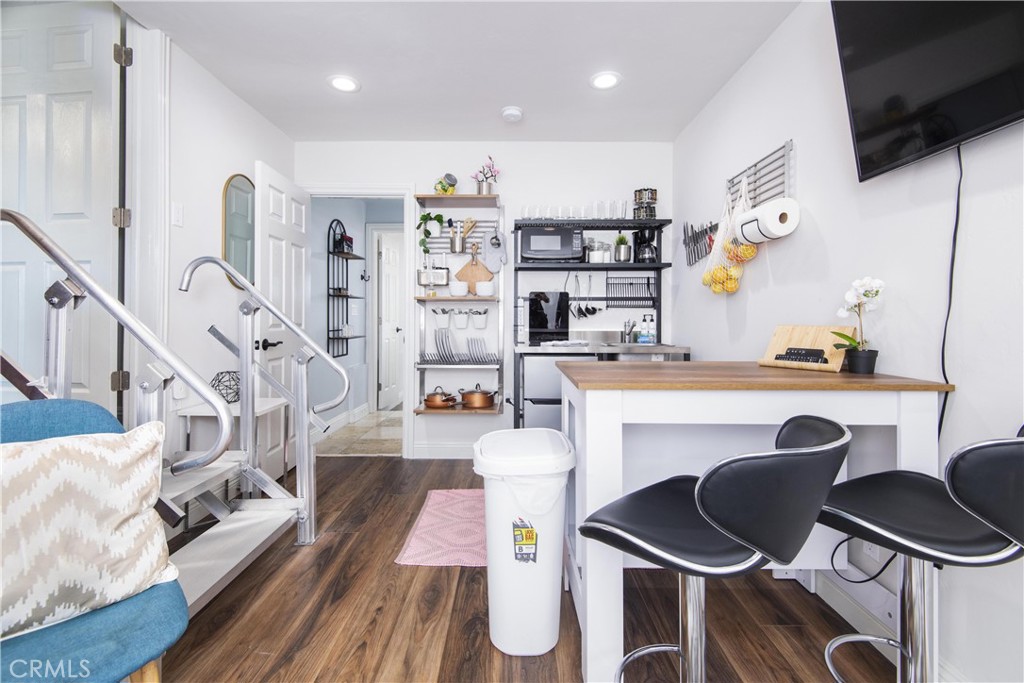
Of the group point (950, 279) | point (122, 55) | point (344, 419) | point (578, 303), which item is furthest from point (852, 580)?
point (344, 419)

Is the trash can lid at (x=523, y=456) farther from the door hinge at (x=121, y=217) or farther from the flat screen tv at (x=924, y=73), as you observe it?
the door hinge at (x=121, y=217)

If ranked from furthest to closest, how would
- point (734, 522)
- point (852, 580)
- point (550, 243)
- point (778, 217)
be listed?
point (550, 243)
point (778, 217)
point (852, 580)
point (734, 522)

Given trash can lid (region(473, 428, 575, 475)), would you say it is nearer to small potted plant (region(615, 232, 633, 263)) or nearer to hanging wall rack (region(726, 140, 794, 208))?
hanging wall rack (region(726, 140, 794, 208))

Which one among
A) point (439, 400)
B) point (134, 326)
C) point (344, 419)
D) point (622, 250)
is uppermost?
point (622, 250)

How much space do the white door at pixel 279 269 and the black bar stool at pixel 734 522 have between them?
261cm

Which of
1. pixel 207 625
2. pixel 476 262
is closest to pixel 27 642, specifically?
pixel 207 625

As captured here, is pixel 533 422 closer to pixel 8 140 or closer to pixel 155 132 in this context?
pixel 155 132

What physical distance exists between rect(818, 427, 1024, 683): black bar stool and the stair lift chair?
5.12 feet

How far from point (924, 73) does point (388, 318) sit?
543 centimetres

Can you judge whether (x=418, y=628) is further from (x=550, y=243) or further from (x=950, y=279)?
(x=550, y=243)

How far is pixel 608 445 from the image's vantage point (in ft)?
4.39

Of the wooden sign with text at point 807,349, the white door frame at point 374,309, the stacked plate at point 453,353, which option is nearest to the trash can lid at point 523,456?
the wooden sign with text at point 807,349

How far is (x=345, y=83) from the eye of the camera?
2777 mm

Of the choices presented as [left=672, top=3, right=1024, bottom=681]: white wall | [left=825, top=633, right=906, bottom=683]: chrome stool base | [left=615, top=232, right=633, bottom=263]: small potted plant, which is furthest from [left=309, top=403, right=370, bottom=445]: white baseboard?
[left=825, top=633, right=906, bottom=683]: chrome stool base
